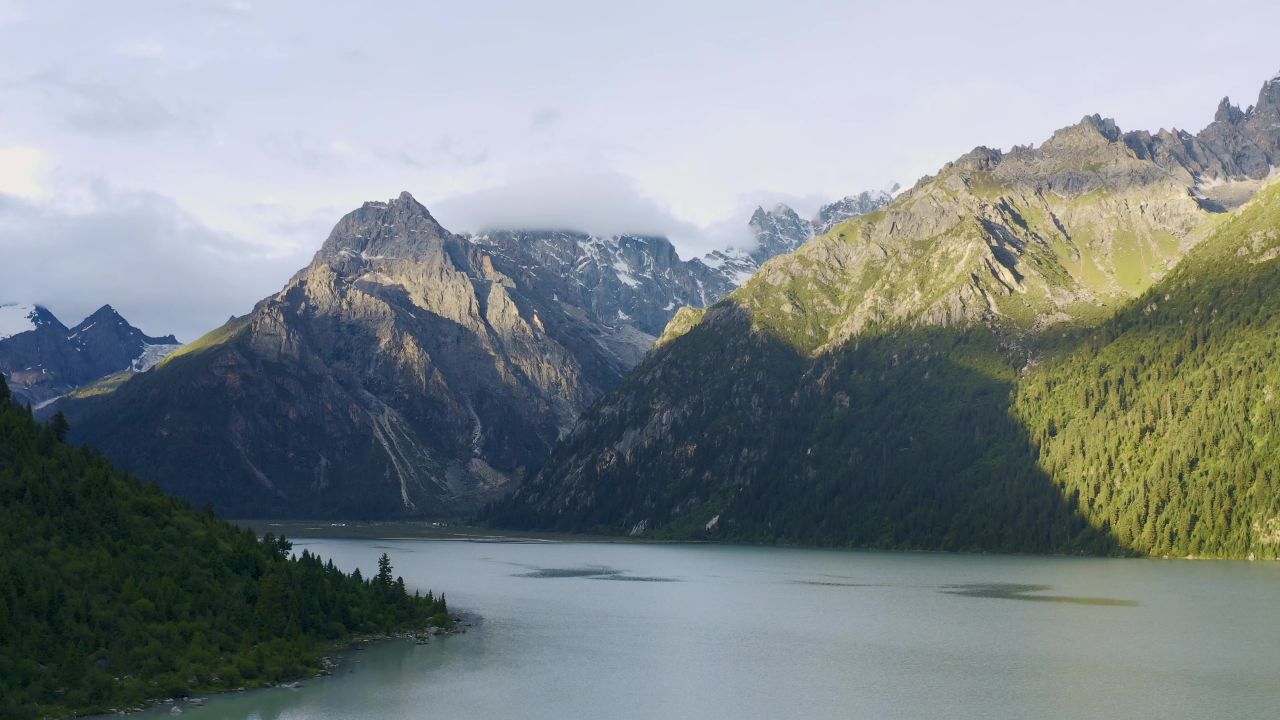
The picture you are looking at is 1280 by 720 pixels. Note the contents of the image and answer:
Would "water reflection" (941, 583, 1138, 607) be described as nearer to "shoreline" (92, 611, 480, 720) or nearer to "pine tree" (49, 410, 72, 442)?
"shoreline" (92, 611, 480, 720)

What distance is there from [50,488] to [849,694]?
240ft

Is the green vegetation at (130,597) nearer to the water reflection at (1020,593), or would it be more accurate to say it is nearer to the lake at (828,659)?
the lake at (828,659)

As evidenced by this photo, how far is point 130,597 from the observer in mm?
96750

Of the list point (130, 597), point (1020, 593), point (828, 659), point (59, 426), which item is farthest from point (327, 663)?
point (1020, 593)

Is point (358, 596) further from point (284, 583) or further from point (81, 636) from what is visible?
point (81, 636)

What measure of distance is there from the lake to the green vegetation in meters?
5.56

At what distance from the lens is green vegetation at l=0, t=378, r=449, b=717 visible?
85.7 meters

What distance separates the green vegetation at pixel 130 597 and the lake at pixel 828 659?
5.56 m

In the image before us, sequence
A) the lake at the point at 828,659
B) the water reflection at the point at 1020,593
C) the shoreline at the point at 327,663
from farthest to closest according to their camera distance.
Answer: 1. the water reflection at the point at 1020,593
2. the lake at the point at 828,659
3. the shoreline at the point at 327,663

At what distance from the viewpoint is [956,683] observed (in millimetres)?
99188

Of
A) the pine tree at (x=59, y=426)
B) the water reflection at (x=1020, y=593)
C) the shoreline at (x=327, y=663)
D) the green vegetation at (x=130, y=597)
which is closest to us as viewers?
the green vegetation at (x=130, y=597)

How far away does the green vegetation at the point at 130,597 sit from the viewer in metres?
85.7

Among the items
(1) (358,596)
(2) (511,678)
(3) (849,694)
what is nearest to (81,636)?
(2) (511,678)

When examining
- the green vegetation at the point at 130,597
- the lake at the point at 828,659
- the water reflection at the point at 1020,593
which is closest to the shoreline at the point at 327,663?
the green vegetation at the point at 130,597
